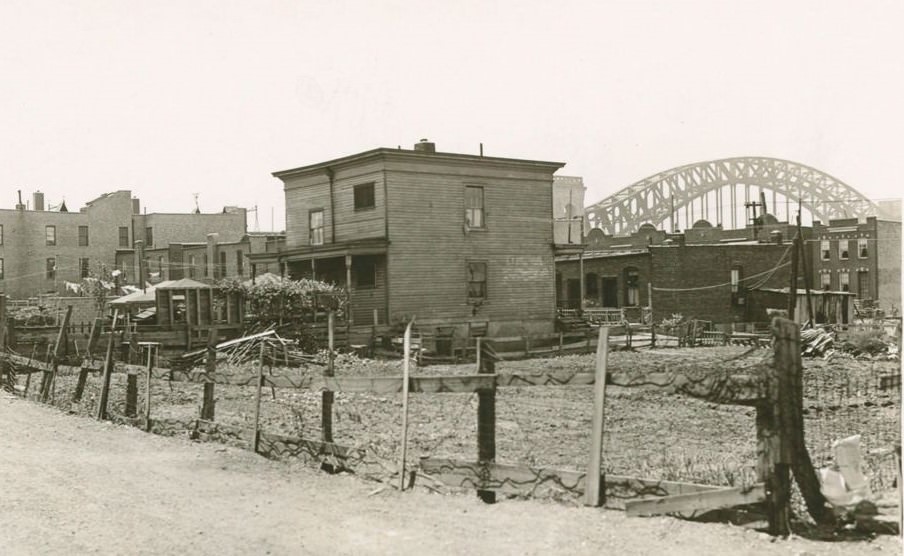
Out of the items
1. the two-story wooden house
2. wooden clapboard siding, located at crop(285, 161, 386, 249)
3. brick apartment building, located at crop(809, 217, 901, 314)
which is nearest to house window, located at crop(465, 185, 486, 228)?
the two-story wooden house

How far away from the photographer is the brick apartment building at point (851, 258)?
49.8 meters

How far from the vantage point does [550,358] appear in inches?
1345

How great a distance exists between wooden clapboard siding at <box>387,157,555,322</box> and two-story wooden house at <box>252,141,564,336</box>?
0.05 meters

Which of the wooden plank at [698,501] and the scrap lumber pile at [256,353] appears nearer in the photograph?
the wooden plank at [698,501]

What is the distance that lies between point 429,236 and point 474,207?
2.75 metres

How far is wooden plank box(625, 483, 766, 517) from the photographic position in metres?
6.84

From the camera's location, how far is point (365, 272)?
1465 inches

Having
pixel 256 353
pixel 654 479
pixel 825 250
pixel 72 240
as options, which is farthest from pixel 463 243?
pixel 72 240

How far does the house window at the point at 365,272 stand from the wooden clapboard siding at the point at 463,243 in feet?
3.74

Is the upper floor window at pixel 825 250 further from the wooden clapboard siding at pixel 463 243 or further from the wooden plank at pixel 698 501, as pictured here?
the wooden plank at pixel 698 501

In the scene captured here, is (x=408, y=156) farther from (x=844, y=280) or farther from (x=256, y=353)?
(x=844, y=280)

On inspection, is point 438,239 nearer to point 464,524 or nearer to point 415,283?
point 415,283

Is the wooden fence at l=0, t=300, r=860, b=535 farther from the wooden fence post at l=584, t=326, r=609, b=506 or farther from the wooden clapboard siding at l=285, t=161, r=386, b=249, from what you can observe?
the wooden clapboard siding at l=285, t=161, r=386, b=249

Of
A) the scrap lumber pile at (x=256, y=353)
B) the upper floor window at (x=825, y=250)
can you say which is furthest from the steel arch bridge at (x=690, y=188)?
the scrap lumber pile at (x=256, y=353)
